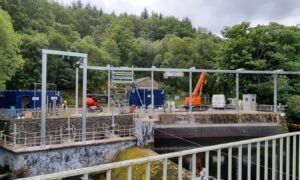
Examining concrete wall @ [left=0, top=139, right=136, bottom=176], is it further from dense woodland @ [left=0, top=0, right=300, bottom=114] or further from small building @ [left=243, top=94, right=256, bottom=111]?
small building @ [left=243, top=94, right=256, bottom=111]

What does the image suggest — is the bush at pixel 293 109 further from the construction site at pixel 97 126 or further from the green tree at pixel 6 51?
the green tree at pixel 6 51

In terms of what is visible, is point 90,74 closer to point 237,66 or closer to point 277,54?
point 237,66

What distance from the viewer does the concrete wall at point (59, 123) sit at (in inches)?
566

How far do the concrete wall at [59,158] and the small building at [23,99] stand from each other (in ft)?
22.0

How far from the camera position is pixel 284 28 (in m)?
29.2

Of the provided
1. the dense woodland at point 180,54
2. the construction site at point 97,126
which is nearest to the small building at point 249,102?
the construction site at point 97,126

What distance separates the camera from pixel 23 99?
19266mm

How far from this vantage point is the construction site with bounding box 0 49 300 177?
11883mm

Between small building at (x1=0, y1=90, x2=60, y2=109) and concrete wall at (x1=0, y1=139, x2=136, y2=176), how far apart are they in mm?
6707

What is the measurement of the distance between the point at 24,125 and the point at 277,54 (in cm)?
2067

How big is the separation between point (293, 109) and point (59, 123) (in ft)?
56.7

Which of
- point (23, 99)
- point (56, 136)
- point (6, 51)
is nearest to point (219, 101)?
point (23, 99)

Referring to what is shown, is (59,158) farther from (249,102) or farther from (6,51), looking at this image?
(249,102)

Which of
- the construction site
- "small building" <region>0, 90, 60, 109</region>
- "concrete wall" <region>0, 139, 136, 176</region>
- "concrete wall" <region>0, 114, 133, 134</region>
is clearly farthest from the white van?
"concrete wall" <region>0, 139, 136, 176</region>
